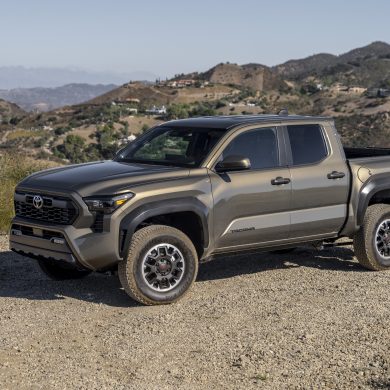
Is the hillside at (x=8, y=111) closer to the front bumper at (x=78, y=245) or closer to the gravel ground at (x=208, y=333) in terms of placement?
the gravel ground at (x=208, y=333)

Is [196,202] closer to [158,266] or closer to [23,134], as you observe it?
[158,266]

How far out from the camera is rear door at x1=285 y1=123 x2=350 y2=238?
24.0 feet

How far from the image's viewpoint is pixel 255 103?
391 feet

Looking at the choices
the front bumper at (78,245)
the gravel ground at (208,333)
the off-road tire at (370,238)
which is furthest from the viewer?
the off-road tire at (370,238)

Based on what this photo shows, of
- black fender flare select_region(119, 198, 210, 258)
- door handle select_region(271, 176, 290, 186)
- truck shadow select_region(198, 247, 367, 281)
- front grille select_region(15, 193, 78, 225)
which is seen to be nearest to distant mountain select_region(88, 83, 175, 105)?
truck shadow select_region(198, 247, 367, 281)

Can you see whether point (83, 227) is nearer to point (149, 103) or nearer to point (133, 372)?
point (133, 372)

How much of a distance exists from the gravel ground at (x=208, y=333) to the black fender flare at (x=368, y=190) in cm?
75

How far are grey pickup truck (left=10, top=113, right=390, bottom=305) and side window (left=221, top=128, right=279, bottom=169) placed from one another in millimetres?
12

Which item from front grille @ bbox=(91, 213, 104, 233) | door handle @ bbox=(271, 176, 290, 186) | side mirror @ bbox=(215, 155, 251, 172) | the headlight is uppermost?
side mirror @ bbox=(215, 155, 251, 172)

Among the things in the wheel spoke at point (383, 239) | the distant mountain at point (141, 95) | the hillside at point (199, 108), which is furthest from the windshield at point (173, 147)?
the distant mountain at point (141, 95)

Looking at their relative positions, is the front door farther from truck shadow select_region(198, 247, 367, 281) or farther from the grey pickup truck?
truck shadow select_region(198, 247, 367, 281)

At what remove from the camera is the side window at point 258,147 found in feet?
23.1

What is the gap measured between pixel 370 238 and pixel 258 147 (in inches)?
74.8

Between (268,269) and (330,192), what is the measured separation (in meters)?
1.36
